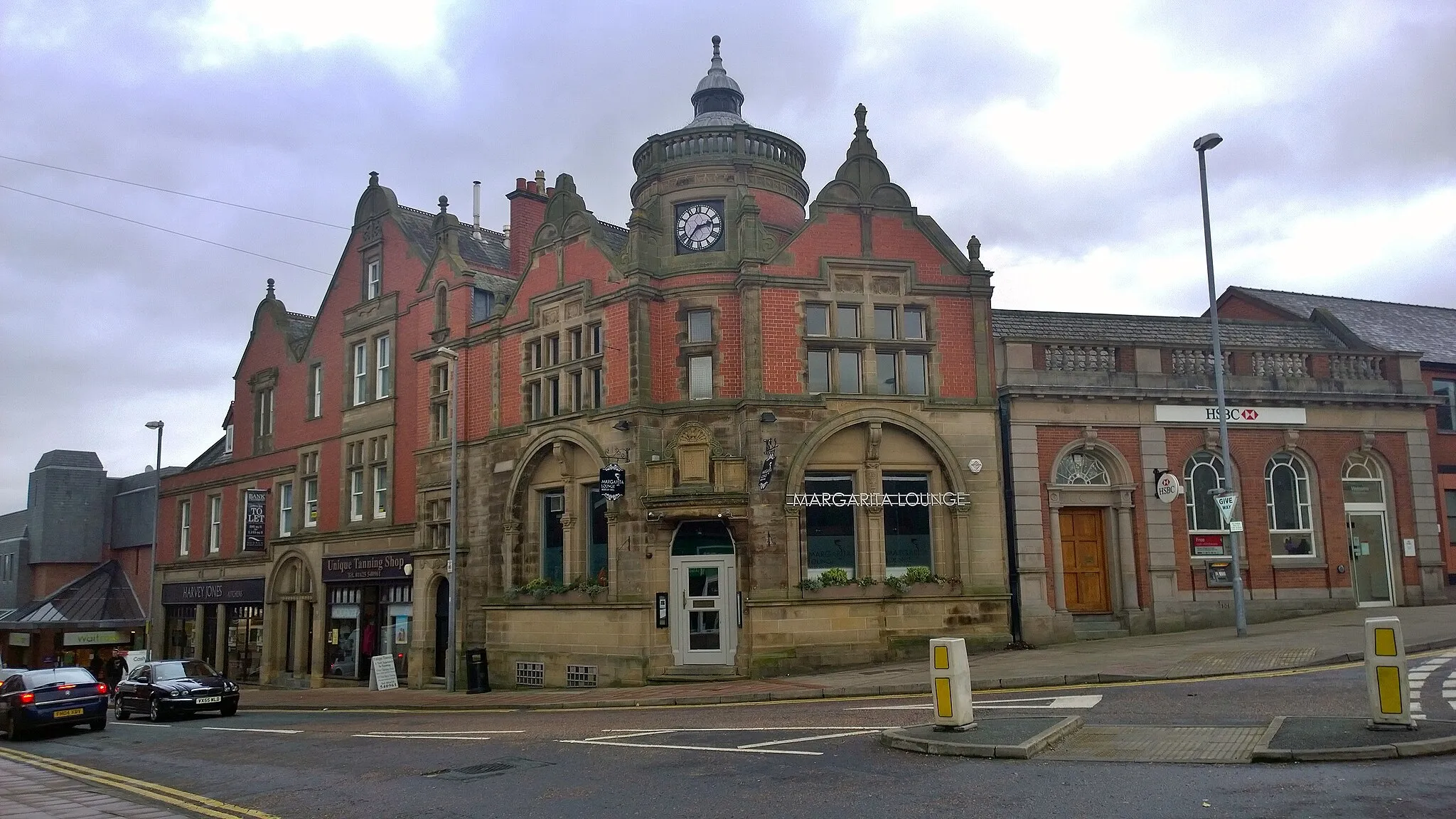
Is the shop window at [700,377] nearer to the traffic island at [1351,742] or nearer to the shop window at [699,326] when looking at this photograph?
the shop window at [699,326]

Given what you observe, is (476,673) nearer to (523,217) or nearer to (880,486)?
(880,486)

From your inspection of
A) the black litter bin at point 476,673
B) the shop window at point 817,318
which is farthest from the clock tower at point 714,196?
the black litter bin at point 476,673

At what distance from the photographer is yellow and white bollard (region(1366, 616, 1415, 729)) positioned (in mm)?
10297

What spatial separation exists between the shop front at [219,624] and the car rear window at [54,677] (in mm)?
14078

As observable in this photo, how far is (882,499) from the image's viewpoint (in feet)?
77.2

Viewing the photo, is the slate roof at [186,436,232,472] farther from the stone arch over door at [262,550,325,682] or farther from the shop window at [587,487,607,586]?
the shop window at [587,487,607,586]

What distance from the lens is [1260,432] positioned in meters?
25.3

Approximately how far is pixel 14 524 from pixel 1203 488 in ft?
176

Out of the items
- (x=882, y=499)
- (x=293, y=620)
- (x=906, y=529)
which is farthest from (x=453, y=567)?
(x=293, y=620)

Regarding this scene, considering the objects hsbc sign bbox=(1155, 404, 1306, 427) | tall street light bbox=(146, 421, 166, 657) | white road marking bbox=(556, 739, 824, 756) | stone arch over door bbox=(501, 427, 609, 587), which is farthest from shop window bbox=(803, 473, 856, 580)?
tall street light bbox=(146, 421, 166, 657)

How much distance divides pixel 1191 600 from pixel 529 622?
15.4m

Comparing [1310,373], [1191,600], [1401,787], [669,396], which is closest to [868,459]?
[669,396]

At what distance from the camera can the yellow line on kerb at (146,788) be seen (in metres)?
11.0

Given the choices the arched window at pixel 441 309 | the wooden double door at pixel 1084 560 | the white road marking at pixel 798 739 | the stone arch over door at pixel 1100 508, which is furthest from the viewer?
the arched window at pixel 441 309
